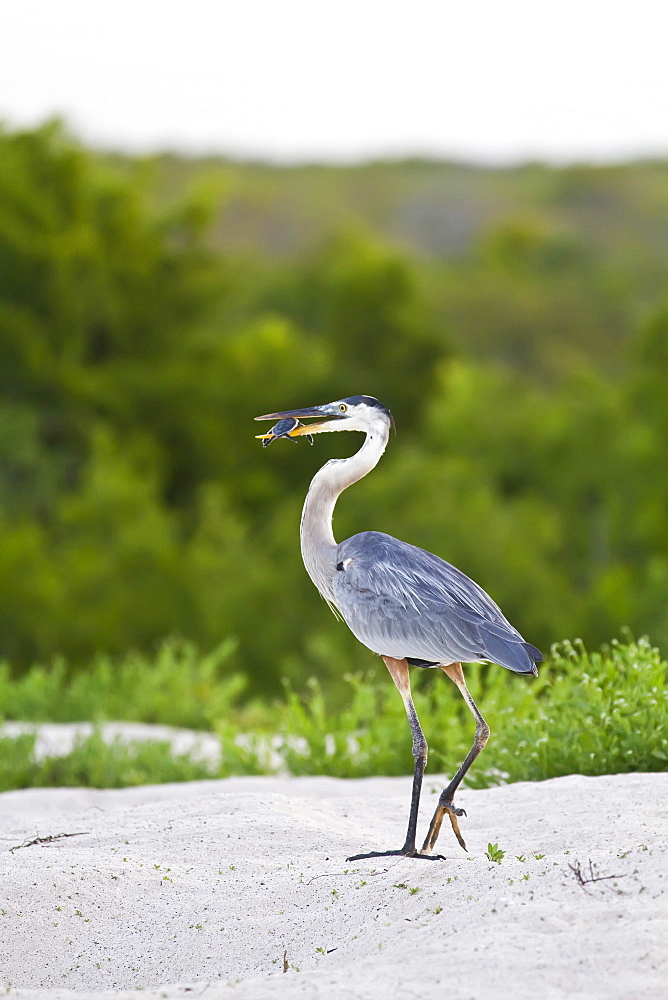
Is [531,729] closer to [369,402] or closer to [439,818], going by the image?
[439,818]

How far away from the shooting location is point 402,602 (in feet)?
15.9

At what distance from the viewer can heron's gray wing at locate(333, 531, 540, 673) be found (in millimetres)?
4707

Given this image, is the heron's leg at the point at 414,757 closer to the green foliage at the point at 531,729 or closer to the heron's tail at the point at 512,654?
the heron's tail at the point at 512,654

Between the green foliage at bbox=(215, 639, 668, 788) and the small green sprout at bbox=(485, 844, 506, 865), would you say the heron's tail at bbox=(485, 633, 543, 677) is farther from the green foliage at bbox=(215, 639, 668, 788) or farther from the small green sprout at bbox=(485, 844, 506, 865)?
the green foliage at bbox=(215, 639, 668, 788)

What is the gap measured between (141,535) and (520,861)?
1494cm

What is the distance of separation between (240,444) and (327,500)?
22847 mm

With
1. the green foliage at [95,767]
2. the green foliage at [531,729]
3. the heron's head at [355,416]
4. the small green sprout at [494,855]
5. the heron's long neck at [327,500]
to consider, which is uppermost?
the heron's head at [355,416]

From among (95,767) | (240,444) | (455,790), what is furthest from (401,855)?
(240,444)

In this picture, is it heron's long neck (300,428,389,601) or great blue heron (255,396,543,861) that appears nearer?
great blue heron (255,396,543,861)

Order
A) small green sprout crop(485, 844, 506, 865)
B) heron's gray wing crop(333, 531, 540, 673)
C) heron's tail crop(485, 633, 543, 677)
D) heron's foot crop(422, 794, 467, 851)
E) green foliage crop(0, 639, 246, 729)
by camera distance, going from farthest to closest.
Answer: green foliage crop(0, 639, 246, 729)
heron's foot crop(422, 794, 467, 851)
heron's gray wing crop(333, 531, 540, 673)
heron's tail crop(485, 633, 543, 677)
small green sprout crop(485, 844, 506, 865)

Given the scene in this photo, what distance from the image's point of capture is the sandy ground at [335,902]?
364 cm

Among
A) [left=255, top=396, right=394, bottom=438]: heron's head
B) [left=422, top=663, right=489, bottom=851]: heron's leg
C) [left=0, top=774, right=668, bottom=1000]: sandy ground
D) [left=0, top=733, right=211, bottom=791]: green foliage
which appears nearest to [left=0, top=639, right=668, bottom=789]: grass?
[left=0, top=733, right=211, bottom=791]: green foliage

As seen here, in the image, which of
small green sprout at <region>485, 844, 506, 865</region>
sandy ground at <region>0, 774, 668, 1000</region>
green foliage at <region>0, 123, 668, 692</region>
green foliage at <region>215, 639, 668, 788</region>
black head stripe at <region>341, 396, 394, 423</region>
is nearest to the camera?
sandy ground at <region>0, 774, 668, 1000</region>

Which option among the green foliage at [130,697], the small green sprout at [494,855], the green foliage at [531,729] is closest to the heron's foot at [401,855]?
the small green sprout at [494,855]
